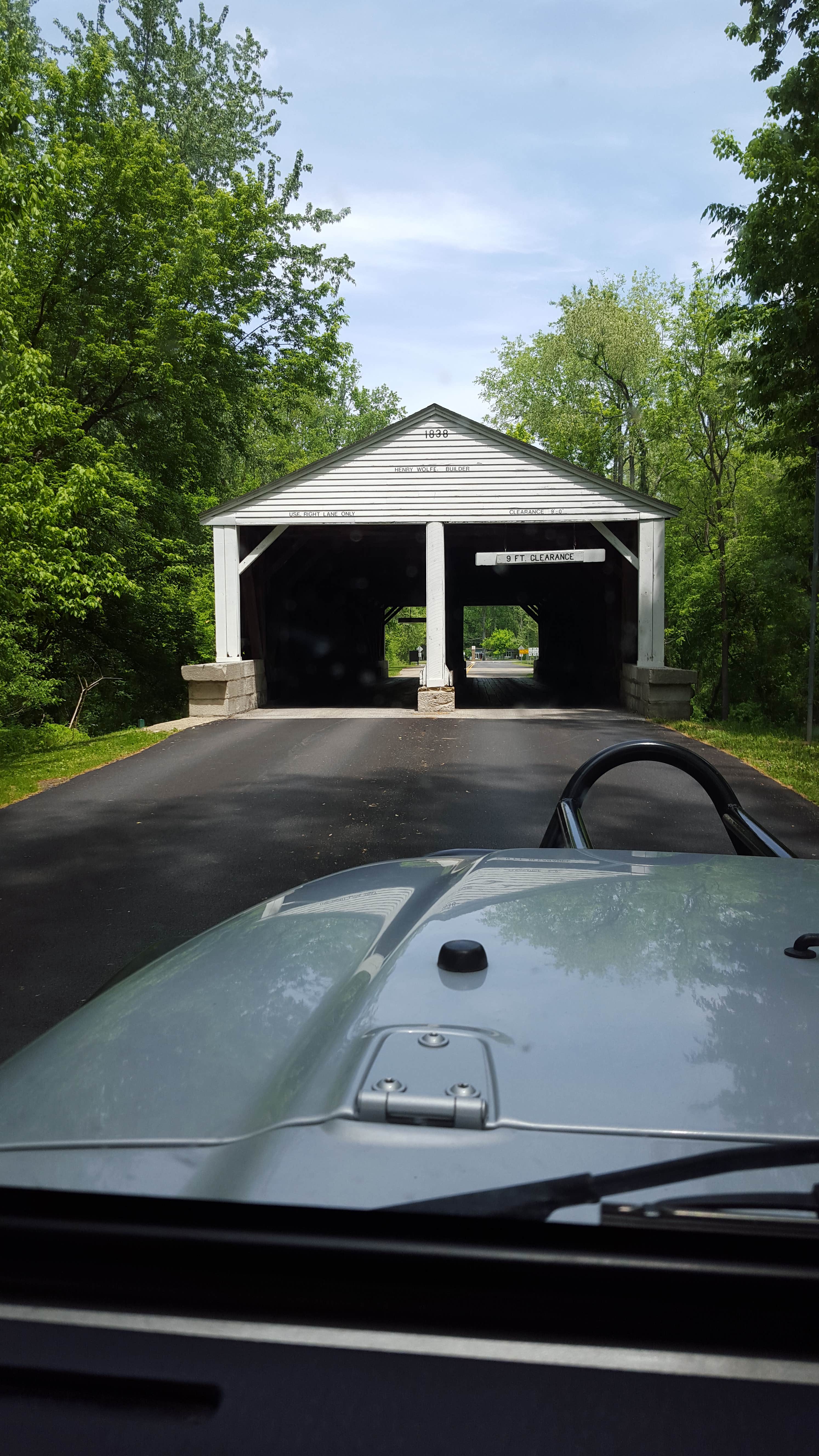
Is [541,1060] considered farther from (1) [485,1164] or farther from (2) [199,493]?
(2) [199,493]

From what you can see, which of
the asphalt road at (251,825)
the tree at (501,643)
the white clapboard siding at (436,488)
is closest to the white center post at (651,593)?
the white clapboard siding at (436,488)

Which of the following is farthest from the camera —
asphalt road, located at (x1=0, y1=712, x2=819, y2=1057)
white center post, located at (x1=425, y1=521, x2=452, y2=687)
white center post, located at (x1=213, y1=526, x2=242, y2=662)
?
white center post, located at (x1=213, y1=526, x2=242, y2=662)

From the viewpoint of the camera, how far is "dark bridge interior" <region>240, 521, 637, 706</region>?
23.1m

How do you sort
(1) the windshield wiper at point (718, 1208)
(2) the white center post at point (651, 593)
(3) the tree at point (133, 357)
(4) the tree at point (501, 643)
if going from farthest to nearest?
1. (4) the tree at point (501, 643)
2. (3) the tree at point (133, 357)
3. (2) the white center post at point (651, 593)
4. (1) the windshield wiper at point (718, 1208)

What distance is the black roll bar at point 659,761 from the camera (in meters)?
2.63

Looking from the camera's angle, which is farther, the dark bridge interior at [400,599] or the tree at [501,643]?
the tree at [501,643]

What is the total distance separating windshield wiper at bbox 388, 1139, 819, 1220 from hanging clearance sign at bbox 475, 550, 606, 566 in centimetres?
1944

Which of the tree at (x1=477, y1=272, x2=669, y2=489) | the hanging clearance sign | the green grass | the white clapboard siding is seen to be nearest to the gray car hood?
the green grass

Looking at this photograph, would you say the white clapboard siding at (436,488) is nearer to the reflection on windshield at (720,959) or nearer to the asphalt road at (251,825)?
the asphalt road at (251,825)

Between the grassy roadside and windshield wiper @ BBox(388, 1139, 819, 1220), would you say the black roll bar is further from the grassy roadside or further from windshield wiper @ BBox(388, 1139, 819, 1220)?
the grassy roadside

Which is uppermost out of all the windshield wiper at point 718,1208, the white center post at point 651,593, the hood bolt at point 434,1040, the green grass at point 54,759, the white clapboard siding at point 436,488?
the white clapboard siding at point 436,488

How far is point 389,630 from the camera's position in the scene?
7325 centimetres

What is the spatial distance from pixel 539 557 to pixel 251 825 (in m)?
13.4

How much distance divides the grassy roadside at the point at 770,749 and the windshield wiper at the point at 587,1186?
925 cm
